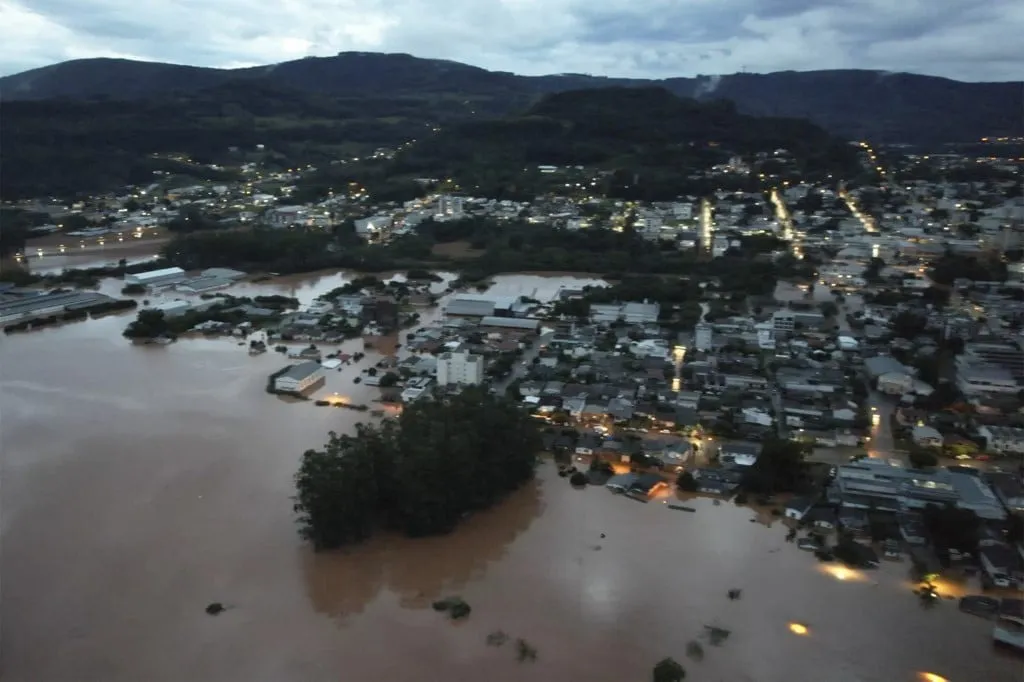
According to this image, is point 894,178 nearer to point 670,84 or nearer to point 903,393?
point 903,393

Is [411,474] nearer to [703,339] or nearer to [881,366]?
[703,339]

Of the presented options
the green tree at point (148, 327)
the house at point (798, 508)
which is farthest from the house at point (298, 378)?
the house at point (798, 508)

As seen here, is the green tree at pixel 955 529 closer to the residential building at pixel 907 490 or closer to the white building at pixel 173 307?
the residential building at pixel 907 490

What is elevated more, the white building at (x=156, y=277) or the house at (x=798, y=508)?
the white building at (x=156, y=277)

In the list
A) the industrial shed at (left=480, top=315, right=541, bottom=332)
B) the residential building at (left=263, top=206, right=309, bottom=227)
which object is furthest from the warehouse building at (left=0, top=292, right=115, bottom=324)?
the residential building at (left=263, top=206, right=309, bottom=227)

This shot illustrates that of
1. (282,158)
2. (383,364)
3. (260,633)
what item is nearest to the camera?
(260,633)

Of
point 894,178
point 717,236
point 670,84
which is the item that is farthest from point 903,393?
point 670,84

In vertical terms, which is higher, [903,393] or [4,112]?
[4,112]
